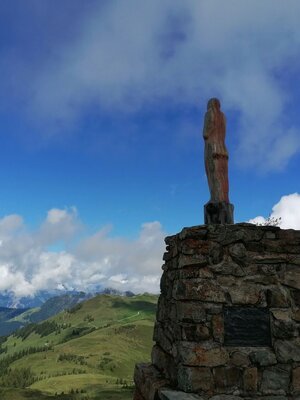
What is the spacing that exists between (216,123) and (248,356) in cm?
583

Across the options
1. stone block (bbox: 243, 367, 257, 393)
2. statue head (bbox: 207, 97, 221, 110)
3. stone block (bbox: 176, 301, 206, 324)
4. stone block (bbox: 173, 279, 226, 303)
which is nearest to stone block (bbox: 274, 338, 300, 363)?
stone block (bbox: 243, 367, 257, 393)

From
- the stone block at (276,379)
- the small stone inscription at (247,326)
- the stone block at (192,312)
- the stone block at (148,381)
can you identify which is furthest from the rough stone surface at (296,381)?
the stone block at (148,381)

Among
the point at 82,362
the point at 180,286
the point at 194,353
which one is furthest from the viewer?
the point at 82,362

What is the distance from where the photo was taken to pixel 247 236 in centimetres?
845

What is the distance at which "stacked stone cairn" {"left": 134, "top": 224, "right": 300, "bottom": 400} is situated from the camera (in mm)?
7855

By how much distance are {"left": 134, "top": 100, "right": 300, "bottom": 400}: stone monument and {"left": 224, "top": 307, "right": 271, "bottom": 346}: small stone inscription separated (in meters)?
0.02

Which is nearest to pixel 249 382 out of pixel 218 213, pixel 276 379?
pixel 276 379

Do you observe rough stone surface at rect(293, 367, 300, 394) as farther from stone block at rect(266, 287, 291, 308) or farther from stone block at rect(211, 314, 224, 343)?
stone block at rect(211, 314, 224, 343)

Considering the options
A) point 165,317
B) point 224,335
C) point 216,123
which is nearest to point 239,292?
point 224,335

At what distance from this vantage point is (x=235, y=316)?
26.8 feet

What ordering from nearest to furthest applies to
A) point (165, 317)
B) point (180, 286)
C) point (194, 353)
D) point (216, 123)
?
point (194, 353) → point (180, 286) → point (165, 317) → point (216, 123)

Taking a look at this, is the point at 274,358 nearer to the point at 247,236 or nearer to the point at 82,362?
the point at 247,236

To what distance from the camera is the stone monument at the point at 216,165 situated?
31.5ft

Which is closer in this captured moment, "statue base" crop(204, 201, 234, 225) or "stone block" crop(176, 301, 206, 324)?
"stone block" crop(176, 301, 206, 324)
